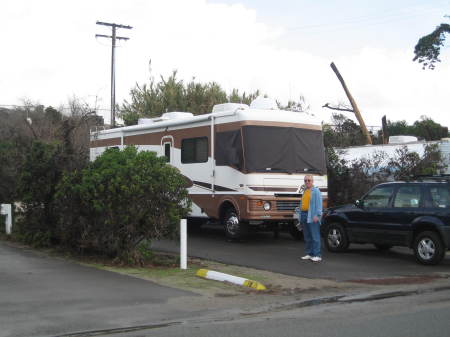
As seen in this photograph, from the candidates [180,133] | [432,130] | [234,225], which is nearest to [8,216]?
[180,133]

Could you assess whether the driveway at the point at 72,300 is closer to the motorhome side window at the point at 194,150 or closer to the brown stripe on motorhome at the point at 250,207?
the brown stripe on motorhome at the point at 250,207

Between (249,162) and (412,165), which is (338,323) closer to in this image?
(249,162)

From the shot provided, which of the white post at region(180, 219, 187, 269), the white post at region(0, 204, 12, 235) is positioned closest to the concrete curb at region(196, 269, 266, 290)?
the white post at region(180, 219, 187, 269)

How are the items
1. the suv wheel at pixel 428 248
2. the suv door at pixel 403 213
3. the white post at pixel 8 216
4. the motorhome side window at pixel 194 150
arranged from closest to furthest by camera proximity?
the suv wheel at pixel 428 248, the suv door at pixel 403 213, the white post at pixel 8 216, the motorhome side window at pixel 194 150

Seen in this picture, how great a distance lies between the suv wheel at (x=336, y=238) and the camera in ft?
45.7

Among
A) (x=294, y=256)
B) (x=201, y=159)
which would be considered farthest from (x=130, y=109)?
(x=294, y=256)

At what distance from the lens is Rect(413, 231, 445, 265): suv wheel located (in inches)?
467

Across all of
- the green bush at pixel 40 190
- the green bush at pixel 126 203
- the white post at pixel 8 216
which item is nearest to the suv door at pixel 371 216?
the green bush at pixel 126 203

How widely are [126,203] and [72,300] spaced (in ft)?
10.3

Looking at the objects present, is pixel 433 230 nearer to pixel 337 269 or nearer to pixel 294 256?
pixel 337 269

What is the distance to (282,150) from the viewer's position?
51.0ft

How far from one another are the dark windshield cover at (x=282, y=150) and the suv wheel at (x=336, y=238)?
200 centimetres

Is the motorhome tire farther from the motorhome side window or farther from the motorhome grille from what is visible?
the motorhome side window

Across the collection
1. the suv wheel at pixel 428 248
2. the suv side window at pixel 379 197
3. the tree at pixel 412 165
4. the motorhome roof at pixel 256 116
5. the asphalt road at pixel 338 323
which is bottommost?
the asphalt road at pixel 338 323
